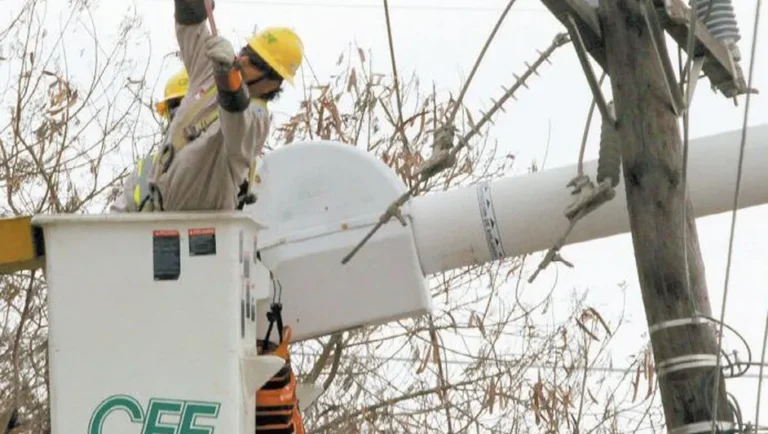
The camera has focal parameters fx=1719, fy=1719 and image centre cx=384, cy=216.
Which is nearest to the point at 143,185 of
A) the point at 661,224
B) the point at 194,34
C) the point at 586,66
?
the point at 194,34

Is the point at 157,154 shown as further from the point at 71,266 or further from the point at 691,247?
the point at 691,247

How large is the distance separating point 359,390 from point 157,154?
16.6 feet

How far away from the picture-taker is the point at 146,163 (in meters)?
5.72

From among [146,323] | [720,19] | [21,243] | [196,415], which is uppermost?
[720,19]

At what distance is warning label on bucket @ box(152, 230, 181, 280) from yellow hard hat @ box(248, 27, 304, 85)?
845mm

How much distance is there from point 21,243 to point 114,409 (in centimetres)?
61

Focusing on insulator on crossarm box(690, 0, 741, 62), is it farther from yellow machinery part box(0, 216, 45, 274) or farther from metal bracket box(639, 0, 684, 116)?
yellow machinery part box(0, 216, 45, 274)

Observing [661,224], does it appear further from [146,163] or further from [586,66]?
[146,163]

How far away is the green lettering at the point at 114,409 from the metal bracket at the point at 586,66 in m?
1.70

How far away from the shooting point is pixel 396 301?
595cm

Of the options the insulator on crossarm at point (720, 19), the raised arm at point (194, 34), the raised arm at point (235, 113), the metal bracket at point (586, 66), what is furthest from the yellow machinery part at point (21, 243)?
the insulator on crossarm at point (720, 19)

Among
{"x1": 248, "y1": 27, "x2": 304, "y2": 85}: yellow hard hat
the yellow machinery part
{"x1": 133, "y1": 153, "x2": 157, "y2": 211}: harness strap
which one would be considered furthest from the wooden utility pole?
the yellow machinery part

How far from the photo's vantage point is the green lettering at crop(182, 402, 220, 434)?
16.5 ft

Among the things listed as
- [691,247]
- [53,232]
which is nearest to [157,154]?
[53,232]
